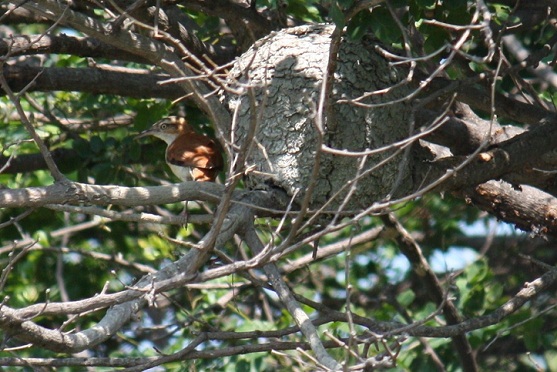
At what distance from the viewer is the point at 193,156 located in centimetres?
669

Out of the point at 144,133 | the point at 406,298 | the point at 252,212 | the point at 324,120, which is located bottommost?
the point at 406,298

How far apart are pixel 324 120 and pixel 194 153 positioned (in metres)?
1.64

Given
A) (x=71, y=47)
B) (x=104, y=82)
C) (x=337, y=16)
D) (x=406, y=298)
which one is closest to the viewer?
(x=337, y=16)

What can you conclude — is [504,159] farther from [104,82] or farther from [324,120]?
[104,82]

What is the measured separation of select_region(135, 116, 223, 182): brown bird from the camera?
6.67 meters

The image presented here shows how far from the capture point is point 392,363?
3430 mm

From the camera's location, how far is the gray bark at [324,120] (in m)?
5.44

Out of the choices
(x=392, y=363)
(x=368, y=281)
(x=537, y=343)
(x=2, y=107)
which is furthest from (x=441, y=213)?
(x=392, y=363)

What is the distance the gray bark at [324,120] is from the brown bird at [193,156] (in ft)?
2.92

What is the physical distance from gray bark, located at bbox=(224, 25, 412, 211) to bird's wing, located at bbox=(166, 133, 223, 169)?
88 centimetres

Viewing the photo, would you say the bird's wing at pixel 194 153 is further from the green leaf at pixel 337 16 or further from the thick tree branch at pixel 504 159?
the green leaf at pixel 337 16

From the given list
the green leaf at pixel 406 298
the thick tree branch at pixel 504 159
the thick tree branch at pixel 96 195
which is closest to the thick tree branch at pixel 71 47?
the thick tree branch at pixel 96 195

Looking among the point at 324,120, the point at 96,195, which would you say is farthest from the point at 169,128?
the point at 96,195

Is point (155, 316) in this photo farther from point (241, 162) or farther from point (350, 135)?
point (241, 162)
